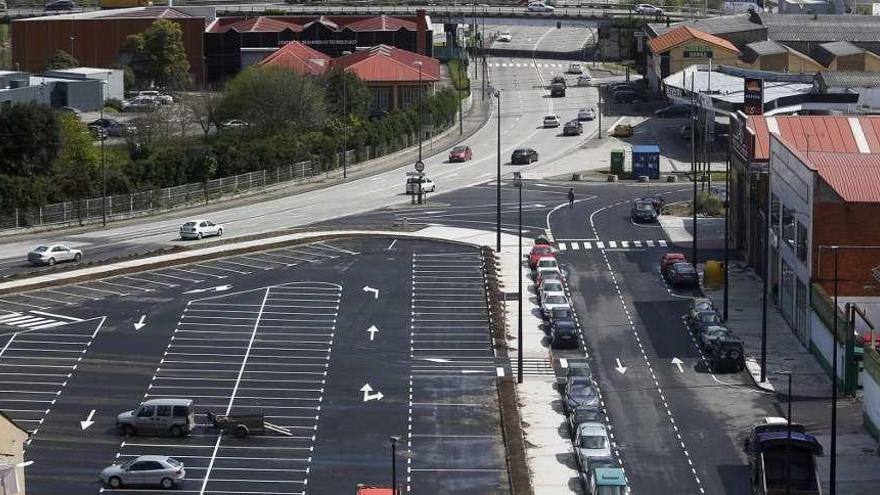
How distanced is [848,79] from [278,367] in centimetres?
6999

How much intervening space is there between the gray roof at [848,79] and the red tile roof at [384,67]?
102ft

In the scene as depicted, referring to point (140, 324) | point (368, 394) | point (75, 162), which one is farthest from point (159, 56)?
point (368, 394)

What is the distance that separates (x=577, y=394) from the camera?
69.9 meters

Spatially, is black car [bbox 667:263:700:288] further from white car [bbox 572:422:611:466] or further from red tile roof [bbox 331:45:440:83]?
red tile roof [bbox 331:45:440:83]

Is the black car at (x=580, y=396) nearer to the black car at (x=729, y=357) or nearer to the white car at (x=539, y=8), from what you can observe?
the black car at (x=729, y=357)

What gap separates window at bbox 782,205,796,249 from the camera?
82688 millimetres

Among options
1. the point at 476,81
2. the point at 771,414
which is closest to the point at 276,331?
the point at 771,414

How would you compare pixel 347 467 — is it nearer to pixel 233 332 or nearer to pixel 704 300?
pixel 233 332

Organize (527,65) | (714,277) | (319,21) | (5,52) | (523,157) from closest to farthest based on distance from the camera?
1. (714,277)
2. (523,157)
3. (319,21)
4. (527,65)
5. (5,52)

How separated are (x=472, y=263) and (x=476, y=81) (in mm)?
76518

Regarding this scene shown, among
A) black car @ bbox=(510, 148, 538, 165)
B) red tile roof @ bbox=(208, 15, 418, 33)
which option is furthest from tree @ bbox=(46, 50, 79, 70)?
black car @ bbox=(510, 148, 538, 165)

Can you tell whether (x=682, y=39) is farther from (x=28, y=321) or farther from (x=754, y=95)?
(x=28, y=321)

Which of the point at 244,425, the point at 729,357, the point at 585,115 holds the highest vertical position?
the point at 585,115

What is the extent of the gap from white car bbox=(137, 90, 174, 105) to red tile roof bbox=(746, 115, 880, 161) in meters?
64.6
